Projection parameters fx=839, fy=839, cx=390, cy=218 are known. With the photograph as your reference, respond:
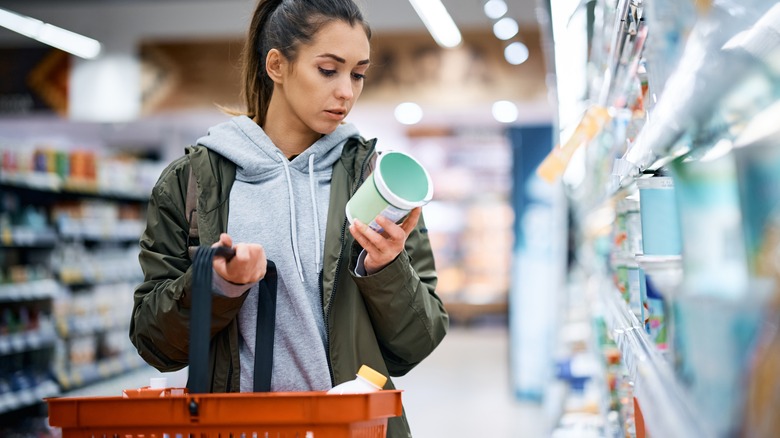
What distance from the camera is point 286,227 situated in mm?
1668

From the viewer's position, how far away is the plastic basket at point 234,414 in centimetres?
121

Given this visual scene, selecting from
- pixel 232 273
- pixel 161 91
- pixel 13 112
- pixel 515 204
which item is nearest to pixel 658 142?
pixel 232 273

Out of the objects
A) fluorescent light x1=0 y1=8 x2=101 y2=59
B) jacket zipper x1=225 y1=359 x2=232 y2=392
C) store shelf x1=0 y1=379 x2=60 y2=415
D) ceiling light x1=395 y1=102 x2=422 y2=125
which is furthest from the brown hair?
fluorescent light x1=0 y1=8 x2=101 y2=59

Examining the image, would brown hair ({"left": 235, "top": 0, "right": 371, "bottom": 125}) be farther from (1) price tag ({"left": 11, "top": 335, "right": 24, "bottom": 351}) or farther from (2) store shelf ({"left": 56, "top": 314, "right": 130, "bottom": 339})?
(2) store shelf ({"left": 56, "top": 314, "right": 130, "bottom": 339})

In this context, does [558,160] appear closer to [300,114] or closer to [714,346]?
[300,114]

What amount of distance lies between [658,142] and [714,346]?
33 cm

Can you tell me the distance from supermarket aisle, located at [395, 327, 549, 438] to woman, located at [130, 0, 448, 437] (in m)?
2.56

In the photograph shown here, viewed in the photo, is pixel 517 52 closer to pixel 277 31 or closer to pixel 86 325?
pixel 86 325

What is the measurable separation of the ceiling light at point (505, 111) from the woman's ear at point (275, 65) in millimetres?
8467

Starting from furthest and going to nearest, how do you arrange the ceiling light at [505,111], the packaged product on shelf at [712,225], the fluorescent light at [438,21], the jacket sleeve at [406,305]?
the ceiling light at [505,111] < the fluorescent light at [438,21] < the jacket sleeve at [406,305] < the packaged product on shelf at [712,225]

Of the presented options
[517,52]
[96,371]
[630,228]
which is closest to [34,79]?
[96,371]

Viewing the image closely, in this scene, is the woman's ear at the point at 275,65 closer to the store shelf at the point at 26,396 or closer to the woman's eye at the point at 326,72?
the woman's eye at the point at 326,72

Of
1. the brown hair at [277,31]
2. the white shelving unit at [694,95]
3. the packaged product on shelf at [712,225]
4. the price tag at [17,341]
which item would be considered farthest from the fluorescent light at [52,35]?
the packaged product on shelf at [712,225]

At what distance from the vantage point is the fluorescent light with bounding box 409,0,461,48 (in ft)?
24.8
